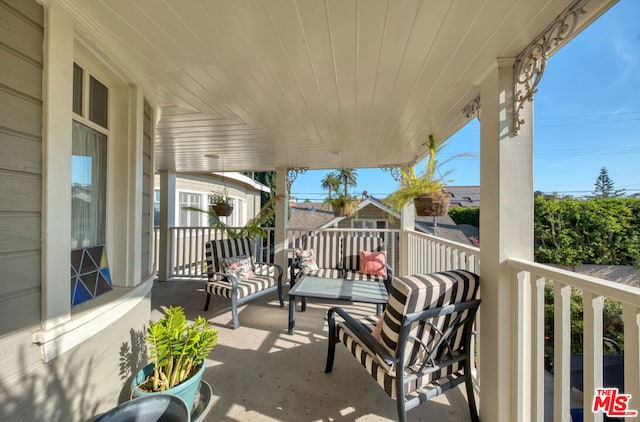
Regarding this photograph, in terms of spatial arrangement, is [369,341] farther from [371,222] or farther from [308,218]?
[308,218]

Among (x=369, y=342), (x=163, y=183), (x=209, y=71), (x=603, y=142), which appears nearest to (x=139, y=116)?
(x=209, y=71)

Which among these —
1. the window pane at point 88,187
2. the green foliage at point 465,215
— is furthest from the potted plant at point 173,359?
the green foliage at point 465,215

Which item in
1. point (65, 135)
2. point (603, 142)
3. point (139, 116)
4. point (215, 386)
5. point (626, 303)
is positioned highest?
point (603, 142)

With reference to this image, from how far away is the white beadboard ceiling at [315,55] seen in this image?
1222mm

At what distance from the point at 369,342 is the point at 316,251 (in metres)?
2.92

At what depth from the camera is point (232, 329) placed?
9.78 ft

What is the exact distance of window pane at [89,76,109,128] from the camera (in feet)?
4.99

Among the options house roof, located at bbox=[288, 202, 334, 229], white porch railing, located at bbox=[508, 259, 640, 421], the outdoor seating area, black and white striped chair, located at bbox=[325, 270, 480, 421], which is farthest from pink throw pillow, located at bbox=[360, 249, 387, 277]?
house roof, located at bbox=[288, 202, 334, 229]

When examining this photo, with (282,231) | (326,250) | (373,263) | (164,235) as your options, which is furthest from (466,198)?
(164,235)

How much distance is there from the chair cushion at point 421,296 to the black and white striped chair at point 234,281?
2.15 meters

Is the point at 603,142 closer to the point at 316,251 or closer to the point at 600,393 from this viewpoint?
the point at 316,251

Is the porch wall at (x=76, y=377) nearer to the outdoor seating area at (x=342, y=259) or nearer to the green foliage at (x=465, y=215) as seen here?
the outdoor seating area at (x=342, y=259)

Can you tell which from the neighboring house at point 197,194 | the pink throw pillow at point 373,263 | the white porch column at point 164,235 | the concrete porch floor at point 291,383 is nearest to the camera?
the concrete porch floor at point 291,383

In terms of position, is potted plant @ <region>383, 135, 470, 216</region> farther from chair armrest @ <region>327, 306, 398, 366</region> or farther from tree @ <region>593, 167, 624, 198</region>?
tree @ <region>593, 167, 624, 198</region>
